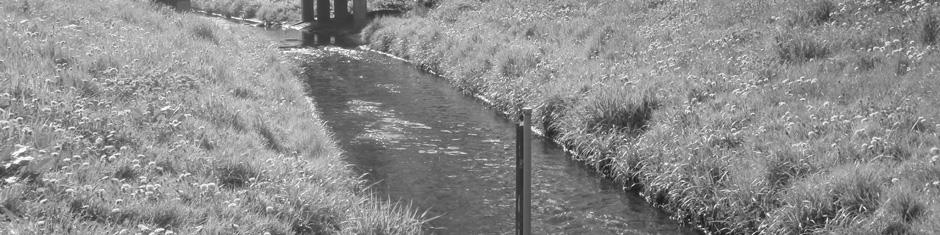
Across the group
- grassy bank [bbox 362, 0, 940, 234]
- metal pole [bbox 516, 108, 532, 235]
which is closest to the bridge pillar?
grassy bank [bbox 362, 0, 940, 234]

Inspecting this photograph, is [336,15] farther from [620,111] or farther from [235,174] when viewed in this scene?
[235,174]

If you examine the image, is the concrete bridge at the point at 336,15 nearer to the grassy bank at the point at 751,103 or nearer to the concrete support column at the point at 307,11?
the concrete support column at the point at 307,11

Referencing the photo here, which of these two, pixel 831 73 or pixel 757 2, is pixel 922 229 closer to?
pixel 831 73

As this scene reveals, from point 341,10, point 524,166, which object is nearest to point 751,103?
point 524,166

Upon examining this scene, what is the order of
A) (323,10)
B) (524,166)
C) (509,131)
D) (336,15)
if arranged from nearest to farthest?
(524,166) < (509,131) < (336,15) < (323,10)

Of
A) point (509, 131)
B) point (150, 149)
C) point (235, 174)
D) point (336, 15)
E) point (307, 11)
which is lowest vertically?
point (307, 11)

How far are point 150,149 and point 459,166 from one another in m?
5.44

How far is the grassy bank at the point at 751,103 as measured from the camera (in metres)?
8.20

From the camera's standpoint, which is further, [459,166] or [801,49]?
[801,49]

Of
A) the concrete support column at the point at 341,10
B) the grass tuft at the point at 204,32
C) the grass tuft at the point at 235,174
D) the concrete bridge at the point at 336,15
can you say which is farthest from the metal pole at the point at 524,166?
the concrete support column at the point at 341,10

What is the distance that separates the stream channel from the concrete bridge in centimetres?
1961

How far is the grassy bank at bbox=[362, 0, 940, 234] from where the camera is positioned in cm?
820

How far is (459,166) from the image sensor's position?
12594 millimetres

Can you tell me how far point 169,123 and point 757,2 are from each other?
13716mm
